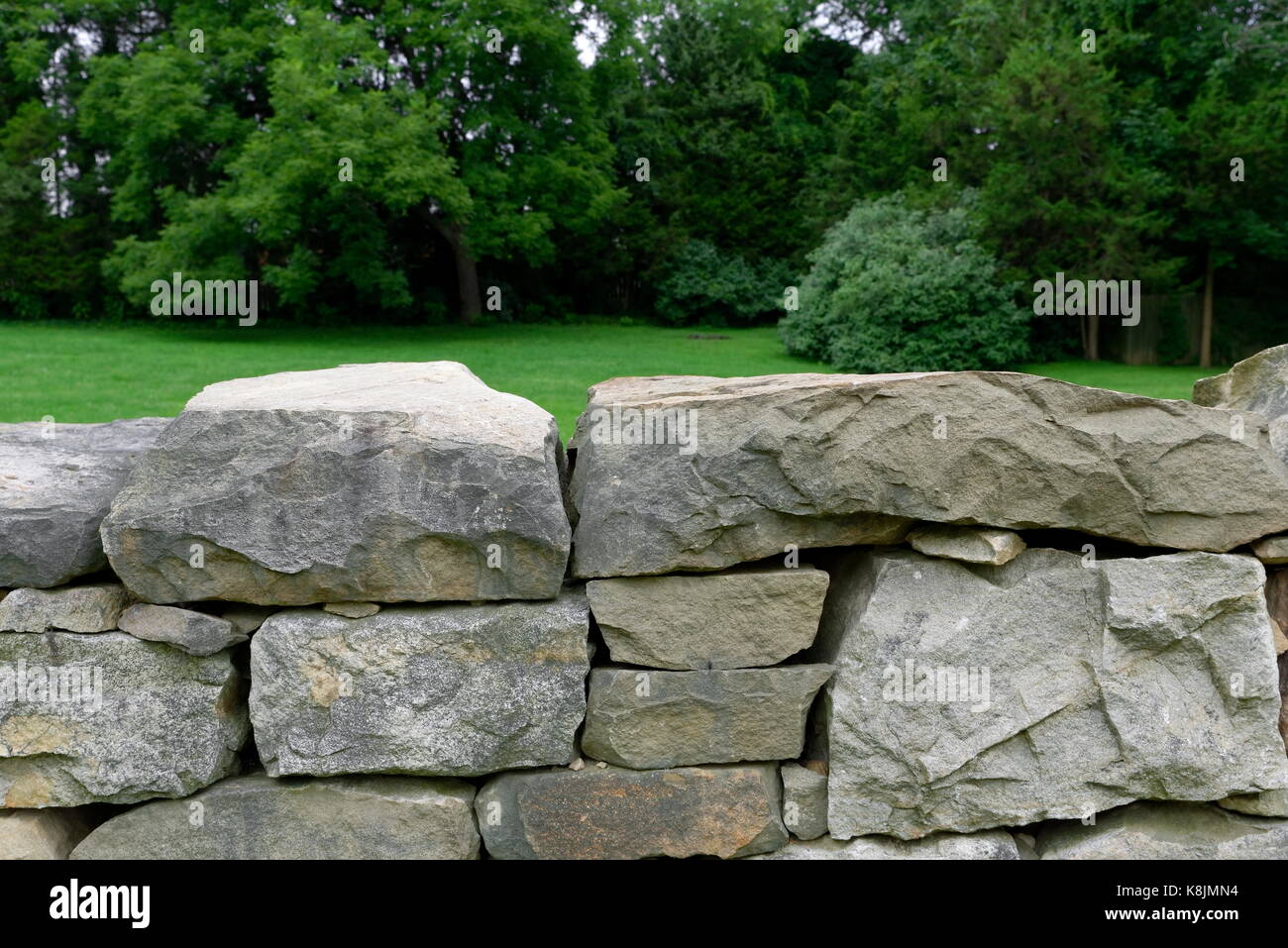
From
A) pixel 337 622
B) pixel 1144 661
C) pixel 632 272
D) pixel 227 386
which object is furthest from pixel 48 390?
pixel 632 272

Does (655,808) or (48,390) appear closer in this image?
(655,808)

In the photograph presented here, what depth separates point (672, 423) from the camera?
9.52 ft

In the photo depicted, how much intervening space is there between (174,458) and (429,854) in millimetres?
1266

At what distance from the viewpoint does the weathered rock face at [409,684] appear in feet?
9.27

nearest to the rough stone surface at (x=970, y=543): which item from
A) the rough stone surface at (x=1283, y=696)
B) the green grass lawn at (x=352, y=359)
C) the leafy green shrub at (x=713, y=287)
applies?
the rough stone surface at (x=1283, y=696)

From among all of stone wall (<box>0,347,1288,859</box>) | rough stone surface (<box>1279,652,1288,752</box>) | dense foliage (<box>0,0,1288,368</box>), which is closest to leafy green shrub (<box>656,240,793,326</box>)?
dense foliage (<box>0,0,1288,368</box>)

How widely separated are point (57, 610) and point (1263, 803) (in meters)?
3.36

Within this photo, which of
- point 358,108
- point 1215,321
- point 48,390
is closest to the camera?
point 48,390

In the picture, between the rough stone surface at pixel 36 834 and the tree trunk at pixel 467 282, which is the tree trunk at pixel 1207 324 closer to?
the tree trunk at pixel 467 282

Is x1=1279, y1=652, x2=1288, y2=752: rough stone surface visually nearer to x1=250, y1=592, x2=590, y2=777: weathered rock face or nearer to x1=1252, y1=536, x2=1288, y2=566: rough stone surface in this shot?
x1=1252, y1=536, x2=1288, y2=566: rough stone surface

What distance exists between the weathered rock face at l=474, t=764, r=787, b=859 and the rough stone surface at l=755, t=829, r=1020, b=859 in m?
0.17

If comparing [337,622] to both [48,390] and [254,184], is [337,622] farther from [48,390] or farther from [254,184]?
[254,184]

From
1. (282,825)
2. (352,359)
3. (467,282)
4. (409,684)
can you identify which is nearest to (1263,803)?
(409,684)

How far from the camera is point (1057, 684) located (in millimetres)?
2971
